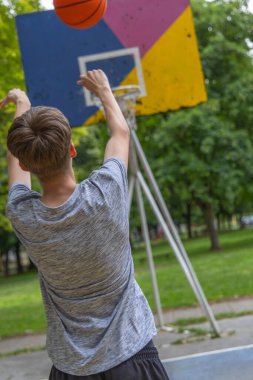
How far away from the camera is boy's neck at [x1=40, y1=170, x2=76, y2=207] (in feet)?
7.00

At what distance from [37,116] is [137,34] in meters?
6.12

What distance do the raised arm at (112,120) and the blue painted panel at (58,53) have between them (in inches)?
217

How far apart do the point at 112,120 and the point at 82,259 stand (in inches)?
22.3

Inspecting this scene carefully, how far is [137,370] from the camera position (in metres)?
2.12

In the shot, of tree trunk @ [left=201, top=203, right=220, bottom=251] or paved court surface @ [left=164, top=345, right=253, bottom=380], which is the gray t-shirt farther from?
tree trunk @ [left=201, top=203, right=220, bottom=251]

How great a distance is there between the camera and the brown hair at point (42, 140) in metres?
2.02

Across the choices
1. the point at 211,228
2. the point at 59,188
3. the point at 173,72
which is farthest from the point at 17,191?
the point at 211,228

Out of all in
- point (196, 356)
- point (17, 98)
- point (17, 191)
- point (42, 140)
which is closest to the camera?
point (42, 140)

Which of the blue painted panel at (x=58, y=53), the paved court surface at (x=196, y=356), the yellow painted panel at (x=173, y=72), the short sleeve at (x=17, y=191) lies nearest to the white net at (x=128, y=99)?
the yellow painted panel at (x=173, y=72)

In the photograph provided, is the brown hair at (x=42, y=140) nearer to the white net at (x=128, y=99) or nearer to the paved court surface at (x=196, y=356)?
the paved court surface at (x=196, y=356)

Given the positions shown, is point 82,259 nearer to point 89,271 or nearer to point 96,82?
point 89,271

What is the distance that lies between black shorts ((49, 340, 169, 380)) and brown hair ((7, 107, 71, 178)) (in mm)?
672

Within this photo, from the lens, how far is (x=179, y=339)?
753 centimetres

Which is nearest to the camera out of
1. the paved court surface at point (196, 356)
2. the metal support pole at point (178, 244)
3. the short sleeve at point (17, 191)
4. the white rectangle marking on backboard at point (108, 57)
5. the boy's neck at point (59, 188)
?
the boy's neck at point (59, 188)
